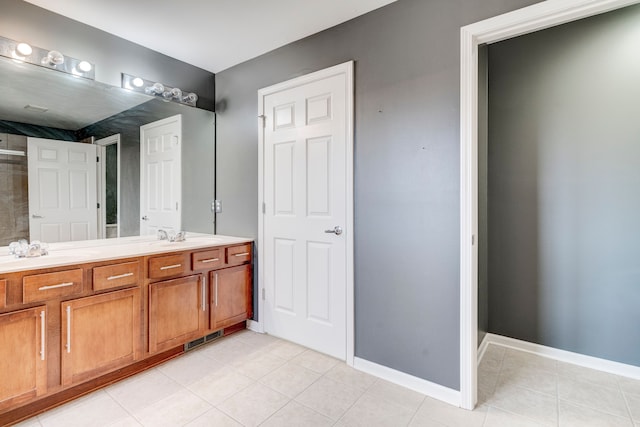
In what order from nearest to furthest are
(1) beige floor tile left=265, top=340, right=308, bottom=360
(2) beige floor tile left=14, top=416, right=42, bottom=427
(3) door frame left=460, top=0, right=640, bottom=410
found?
(2) beige floor tile left=14, top=416, right=42, bottom=427
(3) door frame left=460, top=0, right=640, bottom=410
(1) beige floor tile left=265, top=340, right=308, bottom=360

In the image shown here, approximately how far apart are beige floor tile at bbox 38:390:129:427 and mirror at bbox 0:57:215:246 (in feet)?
3.43

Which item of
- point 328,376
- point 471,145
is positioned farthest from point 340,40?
point 328,376

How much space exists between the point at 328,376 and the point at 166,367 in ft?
3.76

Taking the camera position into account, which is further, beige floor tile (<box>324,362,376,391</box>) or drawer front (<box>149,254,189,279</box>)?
drawer front (<box>149,254,189,279</box>)

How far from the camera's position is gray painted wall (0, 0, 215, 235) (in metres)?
2.00

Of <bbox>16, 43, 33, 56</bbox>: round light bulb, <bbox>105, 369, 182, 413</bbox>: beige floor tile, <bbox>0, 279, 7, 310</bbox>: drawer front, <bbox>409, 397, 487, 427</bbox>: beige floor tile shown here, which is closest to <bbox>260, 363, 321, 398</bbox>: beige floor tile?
<bbox>105, 369, 182, 413</bbox>: beige floor tile

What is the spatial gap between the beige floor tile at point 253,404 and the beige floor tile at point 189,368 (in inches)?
14.5

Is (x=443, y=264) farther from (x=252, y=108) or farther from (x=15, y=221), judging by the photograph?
(x=15, y=221)

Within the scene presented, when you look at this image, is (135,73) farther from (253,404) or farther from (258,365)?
(253,404)

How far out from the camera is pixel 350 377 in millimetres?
2080

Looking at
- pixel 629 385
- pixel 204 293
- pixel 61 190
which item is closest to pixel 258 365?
pixel 204 293

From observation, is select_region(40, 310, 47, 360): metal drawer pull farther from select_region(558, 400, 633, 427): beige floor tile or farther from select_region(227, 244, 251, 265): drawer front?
select_region(558, 400, 633, 427): beige floor tile

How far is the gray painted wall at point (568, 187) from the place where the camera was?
2139 mm

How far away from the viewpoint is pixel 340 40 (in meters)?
2.26
